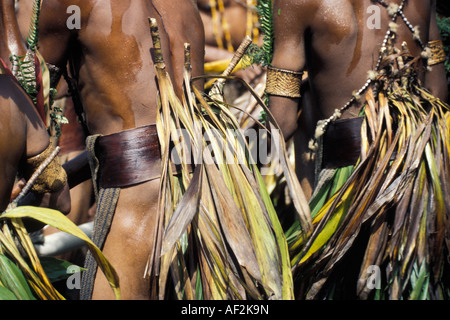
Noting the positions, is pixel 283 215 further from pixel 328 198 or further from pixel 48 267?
pixel 48 267

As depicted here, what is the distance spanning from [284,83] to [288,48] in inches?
6.6

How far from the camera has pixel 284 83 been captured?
10.3 feet

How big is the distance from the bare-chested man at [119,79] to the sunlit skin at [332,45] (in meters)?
0.67

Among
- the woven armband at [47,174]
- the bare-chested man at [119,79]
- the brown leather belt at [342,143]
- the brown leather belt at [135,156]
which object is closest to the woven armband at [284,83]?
the brown leather belt at [342,143]

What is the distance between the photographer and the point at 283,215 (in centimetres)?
386

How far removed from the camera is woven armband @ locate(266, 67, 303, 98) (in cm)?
312

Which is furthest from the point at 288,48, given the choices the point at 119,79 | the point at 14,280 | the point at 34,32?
the point at 14,280

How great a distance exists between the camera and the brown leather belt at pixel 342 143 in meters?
2.96

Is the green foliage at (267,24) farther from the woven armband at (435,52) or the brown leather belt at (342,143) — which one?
the woven armband at (435,52)

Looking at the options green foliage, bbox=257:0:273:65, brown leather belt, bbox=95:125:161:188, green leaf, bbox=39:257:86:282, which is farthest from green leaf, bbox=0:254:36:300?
green foliage, bbox=257:0:273:65

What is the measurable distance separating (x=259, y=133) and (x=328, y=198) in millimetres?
898

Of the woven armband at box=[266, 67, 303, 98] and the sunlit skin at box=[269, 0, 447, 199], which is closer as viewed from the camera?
the sunlit skin at box=[269, 0, 447, 199]

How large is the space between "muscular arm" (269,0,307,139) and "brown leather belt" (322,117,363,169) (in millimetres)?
217

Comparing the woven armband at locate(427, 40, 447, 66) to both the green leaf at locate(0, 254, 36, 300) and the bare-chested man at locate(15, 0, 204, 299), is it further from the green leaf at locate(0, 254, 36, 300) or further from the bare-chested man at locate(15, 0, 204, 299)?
the green leaf at locate(0, 254, 36, 300)
